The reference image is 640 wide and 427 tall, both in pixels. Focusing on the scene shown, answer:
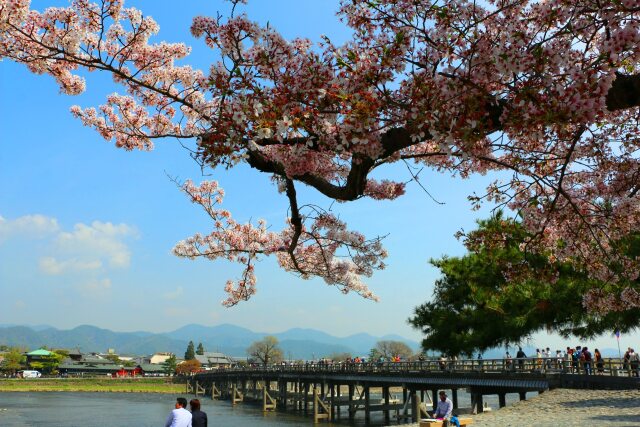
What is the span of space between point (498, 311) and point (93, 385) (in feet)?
244

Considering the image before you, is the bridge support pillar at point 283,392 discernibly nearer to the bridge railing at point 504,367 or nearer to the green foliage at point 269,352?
the bridge railing at point 504,367

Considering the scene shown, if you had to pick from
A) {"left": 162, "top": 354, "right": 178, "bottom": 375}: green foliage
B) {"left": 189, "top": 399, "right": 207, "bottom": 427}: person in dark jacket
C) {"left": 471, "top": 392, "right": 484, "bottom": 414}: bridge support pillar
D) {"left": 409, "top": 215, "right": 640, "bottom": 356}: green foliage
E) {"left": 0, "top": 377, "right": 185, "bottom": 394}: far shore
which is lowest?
{"left": 0, "top": 377, "right": 185, "bottom": 394}: far shore

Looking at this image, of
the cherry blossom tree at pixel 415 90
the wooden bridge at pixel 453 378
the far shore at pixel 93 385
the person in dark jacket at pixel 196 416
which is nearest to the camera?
the cherry blossom tree at pixel 415 90

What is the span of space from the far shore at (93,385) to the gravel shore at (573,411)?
72007 mm

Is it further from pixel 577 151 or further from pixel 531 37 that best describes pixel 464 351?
pixel 531 37

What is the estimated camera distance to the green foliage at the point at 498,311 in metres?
26.5

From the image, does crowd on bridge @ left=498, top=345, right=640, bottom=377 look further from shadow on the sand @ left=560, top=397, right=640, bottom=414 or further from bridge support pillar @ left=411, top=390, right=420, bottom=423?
bridge support pillar @ left=411, top=390, right=420, bottom=423

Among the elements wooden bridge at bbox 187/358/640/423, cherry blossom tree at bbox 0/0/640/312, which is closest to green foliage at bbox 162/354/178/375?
wooden bridge at bbox 187/358/640/423

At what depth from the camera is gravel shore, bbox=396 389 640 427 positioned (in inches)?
543

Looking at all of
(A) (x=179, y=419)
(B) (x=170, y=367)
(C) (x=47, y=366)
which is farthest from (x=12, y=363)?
(A) (x=179, y=419)

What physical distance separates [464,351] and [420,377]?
3.61 meters

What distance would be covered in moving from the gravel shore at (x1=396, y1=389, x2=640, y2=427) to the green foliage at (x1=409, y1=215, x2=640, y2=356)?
4.76 meters

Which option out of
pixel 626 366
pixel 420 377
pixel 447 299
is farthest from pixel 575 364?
pixel 447 299

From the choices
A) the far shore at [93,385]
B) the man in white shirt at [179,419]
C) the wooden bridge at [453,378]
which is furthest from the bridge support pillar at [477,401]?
the far shore at [93,385]
